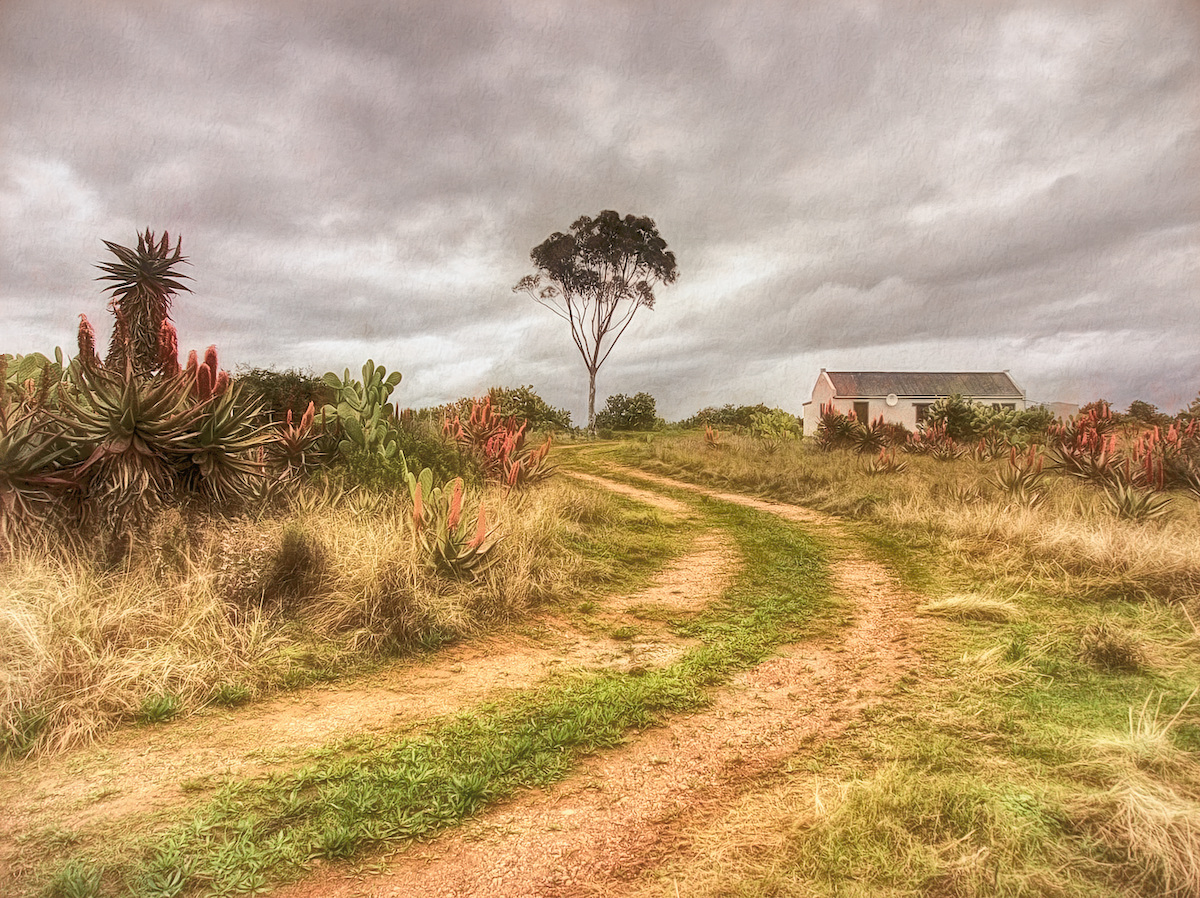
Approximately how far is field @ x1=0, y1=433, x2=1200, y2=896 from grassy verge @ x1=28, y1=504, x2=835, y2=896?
0.6 inches

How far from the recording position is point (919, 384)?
34750 mm

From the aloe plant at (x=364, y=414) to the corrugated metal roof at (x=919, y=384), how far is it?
2878 centimetres

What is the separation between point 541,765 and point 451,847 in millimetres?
638

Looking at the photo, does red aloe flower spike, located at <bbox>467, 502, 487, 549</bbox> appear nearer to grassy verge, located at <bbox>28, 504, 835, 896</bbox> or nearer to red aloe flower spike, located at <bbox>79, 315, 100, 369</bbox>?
grassy verge, located at <bbox>28, 504, 835, 896</bbox>

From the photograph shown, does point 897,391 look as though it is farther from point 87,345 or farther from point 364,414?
point 87,345

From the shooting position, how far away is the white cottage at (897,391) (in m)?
32.6

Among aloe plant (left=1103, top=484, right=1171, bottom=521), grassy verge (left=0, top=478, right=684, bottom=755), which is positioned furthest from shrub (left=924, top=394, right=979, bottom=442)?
grassy verge (left=0, top=478, right=684, bottom=755)

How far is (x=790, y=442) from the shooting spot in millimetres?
19844

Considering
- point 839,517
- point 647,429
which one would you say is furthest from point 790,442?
point 839,517

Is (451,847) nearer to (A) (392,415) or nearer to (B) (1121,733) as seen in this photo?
(B) (1121,733)

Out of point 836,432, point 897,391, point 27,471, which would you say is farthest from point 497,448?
point 897,391

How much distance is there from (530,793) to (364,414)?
678 centimetres

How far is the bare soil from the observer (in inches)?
89.8

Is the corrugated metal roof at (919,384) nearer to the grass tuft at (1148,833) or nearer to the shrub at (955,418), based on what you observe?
the shrub at (955,418)
